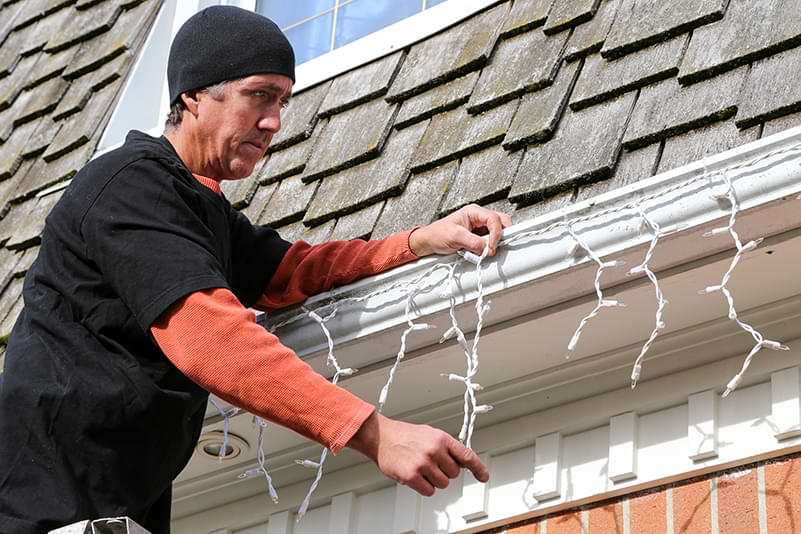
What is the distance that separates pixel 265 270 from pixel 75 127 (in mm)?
1985

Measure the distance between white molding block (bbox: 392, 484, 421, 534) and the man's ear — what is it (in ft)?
A: 3.44

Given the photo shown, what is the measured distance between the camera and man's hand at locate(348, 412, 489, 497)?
2.92m

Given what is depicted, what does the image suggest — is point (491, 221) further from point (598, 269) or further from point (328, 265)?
point (328, 265)

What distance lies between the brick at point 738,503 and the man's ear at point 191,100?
4.67 ft

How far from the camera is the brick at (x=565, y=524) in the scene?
A: 11.7 ft

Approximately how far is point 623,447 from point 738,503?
32cm

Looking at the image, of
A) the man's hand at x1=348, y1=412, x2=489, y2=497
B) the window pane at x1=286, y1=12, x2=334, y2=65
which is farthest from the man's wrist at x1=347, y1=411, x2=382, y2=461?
the window pane at x1=286, y1=12, x2=334, y2=65

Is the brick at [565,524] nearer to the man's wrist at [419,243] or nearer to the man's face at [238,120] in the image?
the man's wrist at [419,243]

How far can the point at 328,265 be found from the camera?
12.4 ft

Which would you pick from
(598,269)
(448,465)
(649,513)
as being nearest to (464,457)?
(448,465)

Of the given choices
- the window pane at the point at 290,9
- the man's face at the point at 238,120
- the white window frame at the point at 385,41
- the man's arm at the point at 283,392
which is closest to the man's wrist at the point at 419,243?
the man's face at the point at 238,120

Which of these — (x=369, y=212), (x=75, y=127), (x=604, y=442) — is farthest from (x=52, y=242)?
(x=75, y=127)

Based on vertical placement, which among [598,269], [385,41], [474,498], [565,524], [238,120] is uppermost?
[385,41]

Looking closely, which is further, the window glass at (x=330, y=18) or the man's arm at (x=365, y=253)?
the window glass at (x=330, y=18)
